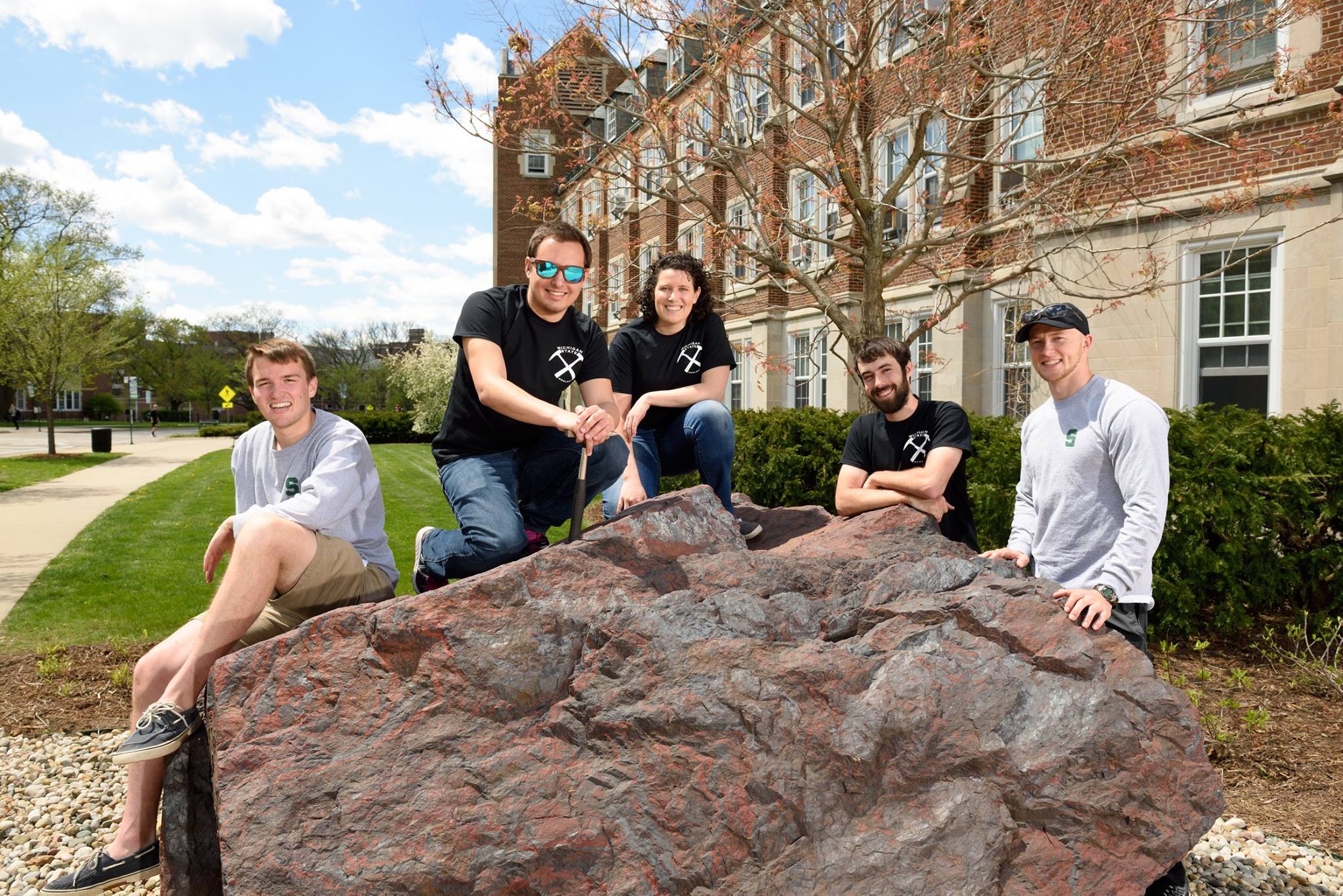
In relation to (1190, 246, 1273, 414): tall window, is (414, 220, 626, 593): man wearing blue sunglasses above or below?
below

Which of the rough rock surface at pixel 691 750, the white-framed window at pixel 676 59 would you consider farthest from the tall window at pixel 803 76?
the rough rock surface at pixel 691 750

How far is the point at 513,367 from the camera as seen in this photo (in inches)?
148

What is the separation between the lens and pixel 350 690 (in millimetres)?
2711

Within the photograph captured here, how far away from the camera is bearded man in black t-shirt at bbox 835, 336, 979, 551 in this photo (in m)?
4.32

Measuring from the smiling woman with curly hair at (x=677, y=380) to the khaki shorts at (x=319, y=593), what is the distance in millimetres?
1501

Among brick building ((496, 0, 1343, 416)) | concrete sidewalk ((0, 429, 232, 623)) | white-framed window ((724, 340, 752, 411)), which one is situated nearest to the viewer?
brick building ((496, 0, 1343, 416))

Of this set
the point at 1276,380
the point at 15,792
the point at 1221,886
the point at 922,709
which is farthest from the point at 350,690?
the point at 1276,380

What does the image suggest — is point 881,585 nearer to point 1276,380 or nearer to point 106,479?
point 1276,380

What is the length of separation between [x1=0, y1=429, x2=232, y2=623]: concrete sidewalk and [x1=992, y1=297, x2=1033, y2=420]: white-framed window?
40.6ft

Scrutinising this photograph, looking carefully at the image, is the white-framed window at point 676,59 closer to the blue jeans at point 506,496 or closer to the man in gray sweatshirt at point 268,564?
the blue jeans at point 506,496

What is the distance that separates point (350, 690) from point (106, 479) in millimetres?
20264

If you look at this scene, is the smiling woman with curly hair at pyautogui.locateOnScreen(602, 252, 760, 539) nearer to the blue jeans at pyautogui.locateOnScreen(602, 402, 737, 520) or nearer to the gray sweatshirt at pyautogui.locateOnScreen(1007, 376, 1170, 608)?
the blue jeans at pyautogui.locateOnScreen(602, 402, 737, 520)

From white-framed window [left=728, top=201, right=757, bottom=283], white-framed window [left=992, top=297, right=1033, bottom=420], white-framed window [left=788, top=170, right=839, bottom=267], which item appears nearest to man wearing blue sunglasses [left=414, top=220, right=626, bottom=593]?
white-framed window [left=728, top=201, right=757, bottom=283]

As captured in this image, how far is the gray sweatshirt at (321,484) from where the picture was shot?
3.20 metres
